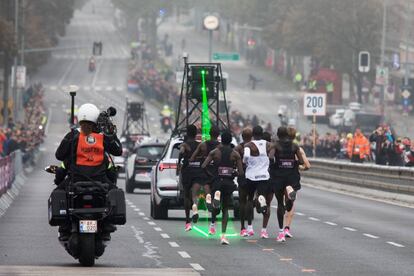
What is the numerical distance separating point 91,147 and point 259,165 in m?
5.86

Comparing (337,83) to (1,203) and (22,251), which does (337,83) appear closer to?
(1,203)

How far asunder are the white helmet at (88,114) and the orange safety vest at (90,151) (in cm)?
19

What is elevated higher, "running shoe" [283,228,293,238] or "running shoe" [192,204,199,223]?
"running shoe" [192,204,199,223]

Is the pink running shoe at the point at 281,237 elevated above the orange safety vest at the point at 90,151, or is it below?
below

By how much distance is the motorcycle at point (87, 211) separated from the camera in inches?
714

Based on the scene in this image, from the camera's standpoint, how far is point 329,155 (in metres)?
74.8

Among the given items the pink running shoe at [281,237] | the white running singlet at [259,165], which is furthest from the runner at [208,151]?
the pink running shoe at [281,237]

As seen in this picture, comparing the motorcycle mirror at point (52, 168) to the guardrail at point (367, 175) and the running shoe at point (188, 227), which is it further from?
the guardrail at point (367, 175)

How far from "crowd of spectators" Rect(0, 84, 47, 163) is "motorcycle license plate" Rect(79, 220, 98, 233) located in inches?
1266

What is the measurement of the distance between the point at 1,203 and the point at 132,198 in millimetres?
6289

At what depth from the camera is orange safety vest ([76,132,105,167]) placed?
18.3m

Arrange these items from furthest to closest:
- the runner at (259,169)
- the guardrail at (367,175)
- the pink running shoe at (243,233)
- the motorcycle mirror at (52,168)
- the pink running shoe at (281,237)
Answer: the guardrail at (367,175), the pink running shoe at (243,233), the runner at (259,169), the pink running shoe at (281,237), the motorcycle mirror at (52,168)

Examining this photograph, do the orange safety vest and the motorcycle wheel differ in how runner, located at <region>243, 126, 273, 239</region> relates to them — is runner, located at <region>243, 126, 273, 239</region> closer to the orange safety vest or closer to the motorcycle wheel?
the orange safety vest

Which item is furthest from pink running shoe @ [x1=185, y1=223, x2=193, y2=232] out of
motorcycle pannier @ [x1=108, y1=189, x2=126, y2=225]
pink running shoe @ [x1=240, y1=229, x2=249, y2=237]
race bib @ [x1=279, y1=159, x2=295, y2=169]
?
motorcycle pannier @ [x1=108, y1=189, x2=126, y2=225]
